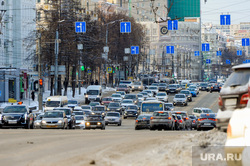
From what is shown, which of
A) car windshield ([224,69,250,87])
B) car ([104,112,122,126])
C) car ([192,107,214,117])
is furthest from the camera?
car ([192,107,214,117])

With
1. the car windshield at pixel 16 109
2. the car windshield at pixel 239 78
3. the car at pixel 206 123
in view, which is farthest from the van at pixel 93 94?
the car windshield at pixel 239 78

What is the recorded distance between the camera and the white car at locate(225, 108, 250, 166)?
26.1 ft

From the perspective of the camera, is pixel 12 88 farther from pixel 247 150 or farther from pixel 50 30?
pixel 247 150

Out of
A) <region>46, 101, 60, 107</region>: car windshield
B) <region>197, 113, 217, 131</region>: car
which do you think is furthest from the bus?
<region>197, 113, 217, 131</region>: car

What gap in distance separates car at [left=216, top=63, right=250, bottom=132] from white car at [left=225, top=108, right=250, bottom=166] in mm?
3871

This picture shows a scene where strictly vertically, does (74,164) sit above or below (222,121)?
below

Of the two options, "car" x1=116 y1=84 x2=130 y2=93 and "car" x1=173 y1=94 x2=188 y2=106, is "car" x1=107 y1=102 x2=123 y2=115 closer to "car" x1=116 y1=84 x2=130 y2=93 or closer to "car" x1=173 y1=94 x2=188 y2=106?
"car" x1=173 y1=94 x2=188 y2=106

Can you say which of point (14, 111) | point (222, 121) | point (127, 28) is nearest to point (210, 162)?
point (222, 121)

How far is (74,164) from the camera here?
40.3 ft

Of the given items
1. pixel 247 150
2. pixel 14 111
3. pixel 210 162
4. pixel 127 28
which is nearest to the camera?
pixel 247 150

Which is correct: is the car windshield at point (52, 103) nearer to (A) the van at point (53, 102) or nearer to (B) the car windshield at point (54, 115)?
(A) the van at point (53, 102)

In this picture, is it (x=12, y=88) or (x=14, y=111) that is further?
(x=12, y=88)

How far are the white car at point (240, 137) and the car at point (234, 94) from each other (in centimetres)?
387

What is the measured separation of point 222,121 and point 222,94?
0.67 m
